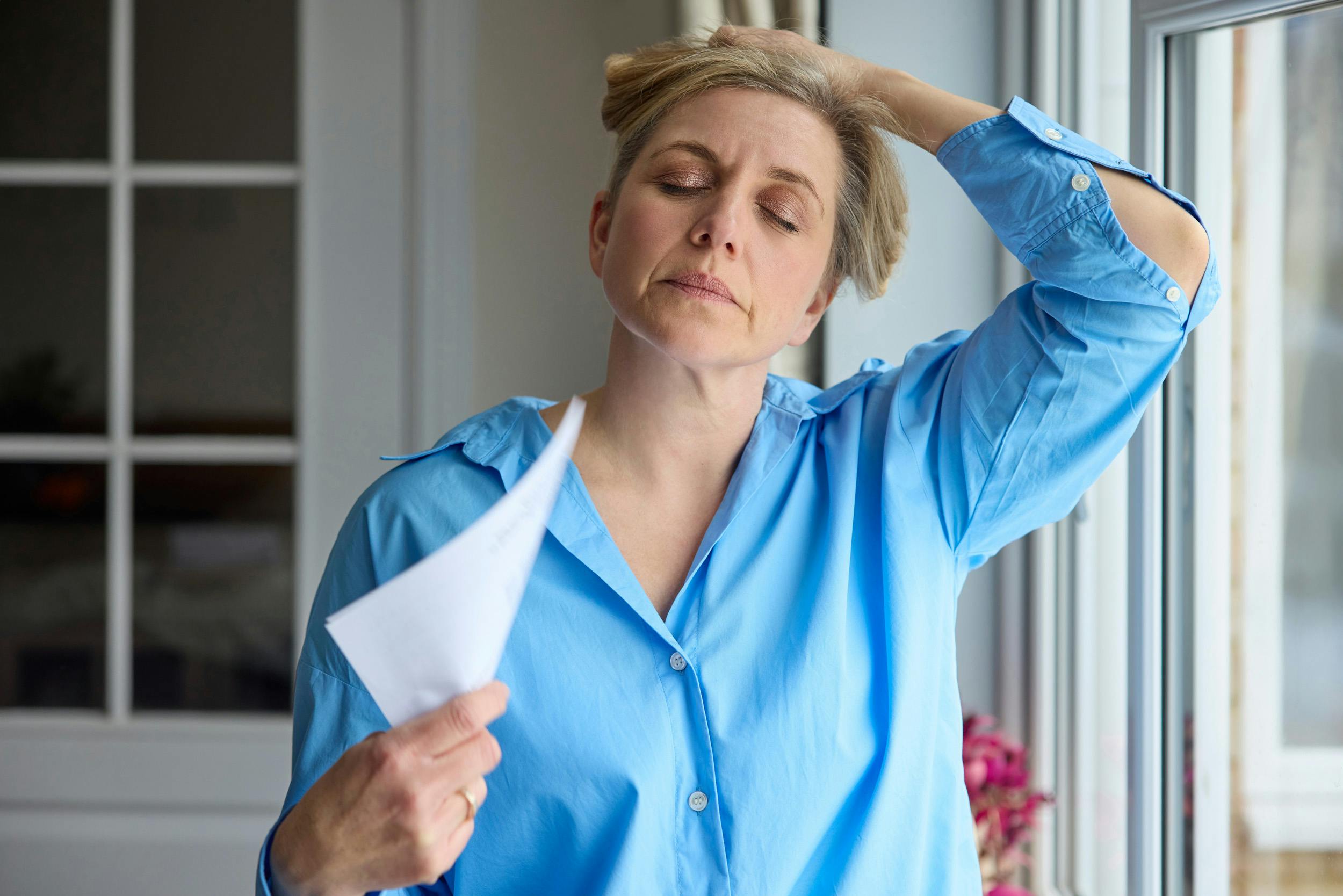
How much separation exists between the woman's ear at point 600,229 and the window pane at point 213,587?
4.26ft

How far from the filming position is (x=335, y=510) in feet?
6.95

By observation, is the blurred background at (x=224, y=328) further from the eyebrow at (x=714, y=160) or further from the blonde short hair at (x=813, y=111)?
the eyebrow at (x=714, y=160)

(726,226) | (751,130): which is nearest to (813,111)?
(751,130)

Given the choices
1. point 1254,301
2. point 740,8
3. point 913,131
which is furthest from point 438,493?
point 740,8

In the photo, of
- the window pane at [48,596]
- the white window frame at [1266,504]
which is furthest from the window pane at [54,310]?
the white window frame at [1266,504]

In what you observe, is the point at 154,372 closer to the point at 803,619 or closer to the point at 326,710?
the point at 326,710

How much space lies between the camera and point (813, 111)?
1.01m

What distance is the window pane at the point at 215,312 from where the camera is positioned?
83.4 inches

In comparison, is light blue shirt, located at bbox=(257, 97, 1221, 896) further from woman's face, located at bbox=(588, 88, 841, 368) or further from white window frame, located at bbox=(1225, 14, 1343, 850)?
white window frame, located at bbox=(1225, 14, 1343, 850)

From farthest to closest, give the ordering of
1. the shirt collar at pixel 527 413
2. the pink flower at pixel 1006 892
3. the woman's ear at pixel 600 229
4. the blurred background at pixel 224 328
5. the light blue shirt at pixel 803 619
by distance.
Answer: the blurred background at pixel 224 328 → the pink flower at pixel 1006 892 → the woman's ear at pixel 600 229 → the shirt collar at pixel 527 413 → the light blue shirt at pixel 803 619

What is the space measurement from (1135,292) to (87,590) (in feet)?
7.03

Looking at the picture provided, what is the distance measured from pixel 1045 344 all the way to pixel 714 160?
35cm

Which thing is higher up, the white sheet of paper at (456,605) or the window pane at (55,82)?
the window pane at (55,82)

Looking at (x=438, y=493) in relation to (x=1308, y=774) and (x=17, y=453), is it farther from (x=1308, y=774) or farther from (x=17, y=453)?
(x=17, y=453)
